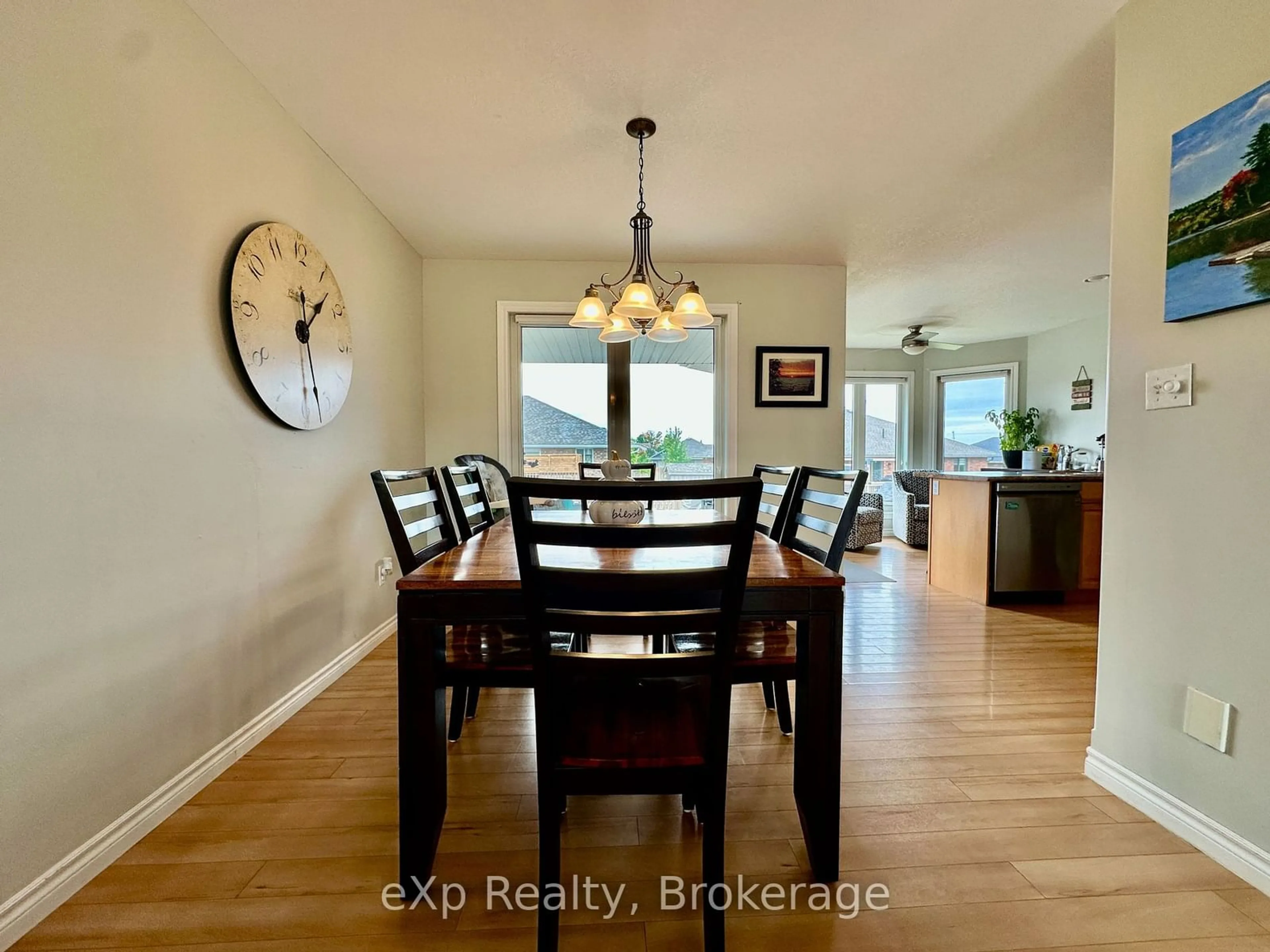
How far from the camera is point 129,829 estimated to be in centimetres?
132

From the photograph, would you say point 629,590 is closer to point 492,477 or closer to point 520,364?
point 492,477

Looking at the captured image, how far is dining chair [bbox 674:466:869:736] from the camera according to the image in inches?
53.5

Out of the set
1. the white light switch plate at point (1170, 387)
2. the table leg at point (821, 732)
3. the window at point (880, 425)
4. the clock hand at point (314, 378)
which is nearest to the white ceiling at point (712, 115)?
the clock hand at point (314, 378)

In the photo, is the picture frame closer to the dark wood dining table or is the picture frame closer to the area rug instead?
the area rug

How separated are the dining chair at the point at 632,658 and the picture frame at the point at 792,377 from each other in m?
2.85

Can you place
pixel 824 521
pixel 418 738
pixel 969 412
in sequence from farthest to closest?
1. pixel 969 412
2. pixel 824 521
3. pixel 418 738

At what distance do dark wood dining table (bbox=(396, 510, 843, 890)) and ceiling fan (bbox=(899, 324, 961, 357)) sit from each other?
4580 mm

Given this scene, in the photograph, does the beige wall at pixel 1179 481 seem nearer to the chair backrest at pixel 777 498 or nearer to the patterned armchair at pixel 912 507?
the chair backrest at pixel 777 498

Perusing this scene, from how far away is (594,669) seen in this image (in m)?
0.97

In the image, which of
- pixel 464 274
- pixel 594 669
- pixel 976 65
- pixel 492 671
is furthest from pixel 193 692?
pixel 976 65

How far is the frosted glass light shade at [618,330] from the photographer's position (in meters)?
2.14

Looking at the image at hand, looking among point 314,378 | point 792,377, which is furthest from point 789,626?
point 792,377

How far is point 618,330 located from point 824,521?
1118 mm

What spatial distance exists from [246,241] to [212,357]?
423 mm
